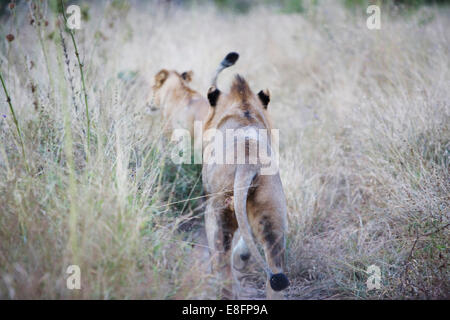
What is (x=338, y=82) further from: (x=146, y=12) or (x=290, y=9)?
(x=146, y=12)

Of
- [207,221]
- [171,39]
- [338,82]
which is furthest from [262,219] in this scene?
[171,39]

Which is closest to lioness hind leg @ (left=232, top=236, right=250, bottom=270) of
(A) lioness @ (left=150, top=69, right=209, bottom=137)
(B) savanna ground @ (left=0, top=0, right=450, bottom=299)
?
(B) savanna ground @ (left=0, top=0, right=450, bottom=299)

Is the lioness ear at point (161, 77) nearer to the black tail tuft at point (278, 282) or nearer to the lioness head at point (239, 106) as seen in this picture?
the lioness head at point (239, 106)

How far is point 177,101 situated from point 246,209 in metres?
2.98

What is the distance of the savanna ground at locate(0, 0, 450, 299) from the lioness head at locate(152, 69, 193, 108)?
24 centimetres

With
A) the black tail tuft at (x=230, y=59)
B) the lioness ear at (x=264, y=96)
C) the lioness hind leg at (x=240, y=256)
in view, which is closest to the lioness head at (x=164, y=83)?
the black tail tuft at (x=230, y=59)

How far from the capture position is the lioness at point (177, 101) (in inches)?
213

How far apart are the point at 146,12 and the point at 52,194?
8.46 m

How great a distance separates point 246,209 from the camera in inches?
119

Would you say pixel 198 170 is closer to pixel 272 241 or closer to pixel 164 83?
pixel 164 83

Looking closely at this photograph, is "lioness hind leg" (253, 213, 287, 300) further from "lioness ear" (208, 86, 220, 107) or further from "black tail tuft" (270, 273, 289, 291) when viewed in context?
"lioness ear" (208, 86, 220, 107)

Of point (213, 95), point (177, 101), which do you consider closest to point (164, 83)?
point (177, 101)

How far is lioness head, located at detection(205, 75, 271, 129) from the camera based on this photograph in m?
3.71

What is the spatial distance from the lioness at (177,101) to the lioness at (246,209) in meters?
1.78
